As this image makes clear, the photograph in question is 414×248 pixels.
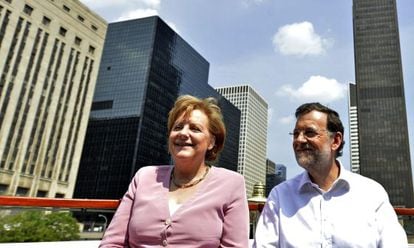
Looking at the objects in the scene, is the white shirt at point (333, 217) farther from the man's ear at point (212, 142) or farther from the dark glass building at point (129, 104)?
the dark glass building at point (129, 104)

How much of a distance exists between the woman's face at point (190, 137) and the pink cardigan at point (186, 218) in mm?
178

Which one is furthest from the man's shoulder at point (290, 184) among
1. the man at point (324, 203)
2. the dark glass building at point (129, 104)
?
the dark glass building at point (129, 104)

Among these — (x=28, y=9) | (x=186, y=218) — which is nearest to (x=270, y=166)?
(x=28, y=9)

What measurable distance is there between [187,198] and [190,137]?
1.30ft

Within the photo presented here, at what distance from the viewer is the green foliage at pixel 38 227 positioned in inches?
103

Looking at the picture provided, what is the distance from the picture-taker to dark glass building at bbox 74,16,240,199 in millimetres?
64875

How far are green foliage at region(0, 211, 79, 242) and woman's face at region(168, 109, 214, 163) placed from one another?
61.9 inches

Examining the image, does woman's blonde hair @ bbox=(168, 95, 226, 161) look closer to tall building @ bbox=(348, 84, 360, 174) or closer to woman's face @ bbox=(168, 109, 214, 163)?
Answer: woman's face @ bbox=(168, 109, 214, 163)

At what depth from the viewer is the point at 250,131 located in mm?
136500

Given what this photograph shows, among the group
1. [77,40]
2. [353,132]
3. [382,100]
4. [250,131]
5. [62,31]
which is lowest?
[77,40]

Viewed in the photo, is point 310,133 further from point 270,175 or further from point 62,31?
point 270,175

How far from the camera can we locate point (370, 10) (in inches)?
3883

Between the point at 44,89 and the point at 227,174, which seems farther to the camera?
the point at 44,89

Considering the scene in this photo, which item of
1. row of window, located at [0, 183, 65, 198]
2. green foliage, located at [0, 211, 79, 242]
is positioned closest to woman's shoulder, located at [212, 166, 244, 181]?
green foliage, located at [0, 211, 79, 242]
